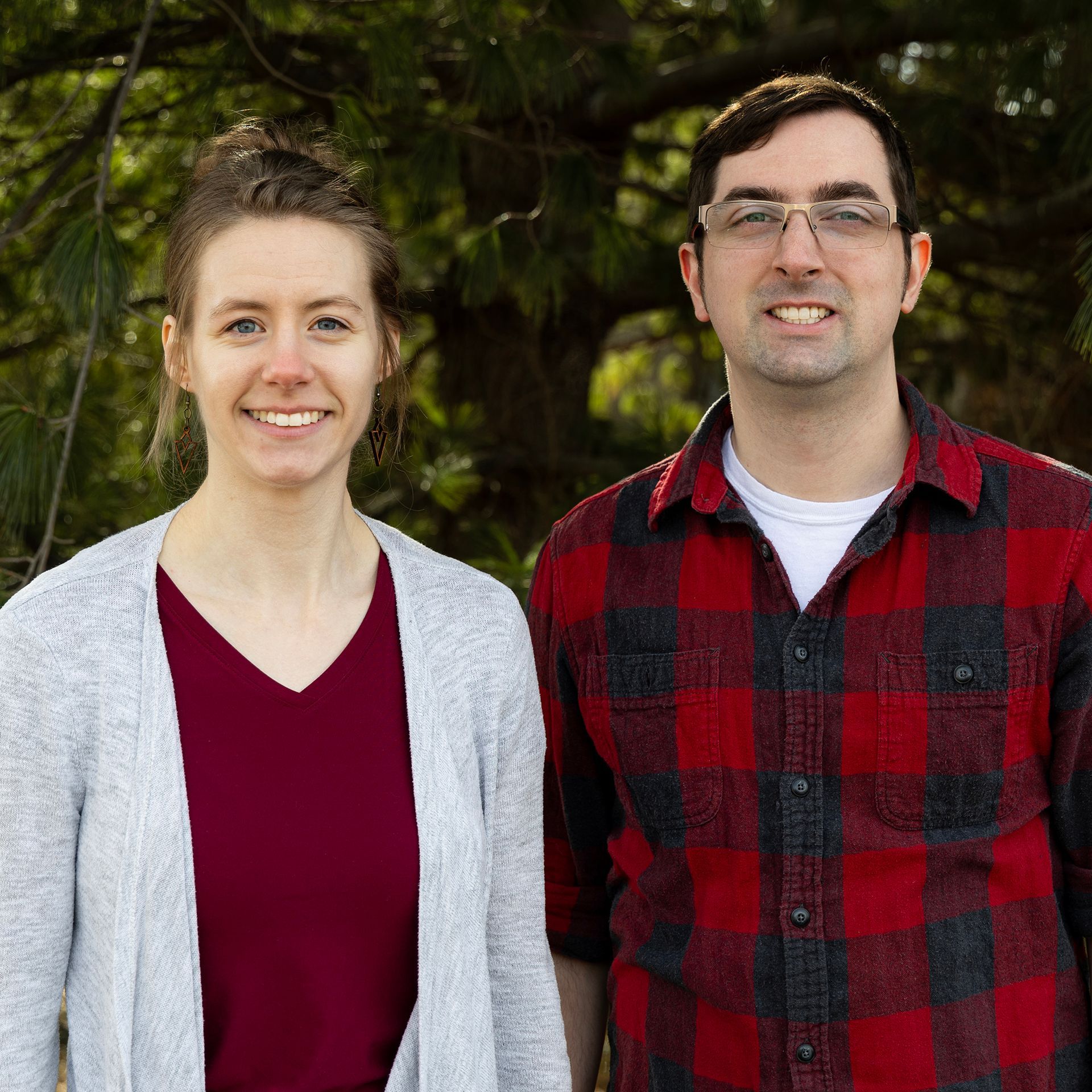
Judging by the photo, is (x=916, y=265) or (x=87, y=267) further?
(x=87, y=267)

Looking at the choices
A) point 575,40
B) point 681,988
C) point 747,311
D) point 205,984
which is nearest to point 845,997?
point 681,988

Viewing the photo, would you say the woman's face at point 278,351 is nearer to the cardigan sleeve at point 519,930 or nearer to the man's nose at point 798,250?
the cardigan sleeve at point 519,930

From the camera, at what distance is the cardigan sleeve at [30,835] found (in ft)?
4.32

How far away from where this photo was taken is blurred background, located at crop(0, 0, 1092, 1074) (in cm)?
249

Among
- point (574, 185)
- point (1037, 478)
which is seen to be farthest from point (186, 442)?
point (574, 185)

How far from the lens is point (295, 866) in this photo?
4.57 ft

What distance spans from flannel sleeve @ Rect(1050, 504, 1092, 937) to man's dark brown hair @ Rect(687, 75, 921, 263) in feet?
1.70

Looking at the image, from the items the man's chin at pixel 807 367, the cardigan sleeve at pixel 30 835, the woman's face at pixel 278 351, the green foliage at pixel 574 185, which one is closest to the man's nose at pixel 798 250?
the man's chin at pixel 807 367

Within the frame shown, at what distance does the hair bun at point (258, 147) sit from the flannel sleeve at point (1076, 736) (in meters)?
1.02

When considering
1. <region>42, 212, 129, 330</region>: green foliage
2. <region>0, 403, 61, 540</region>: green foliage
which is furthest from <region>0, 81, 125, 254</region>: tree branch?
<region>0, 403, 61, 540</region>: green foliage

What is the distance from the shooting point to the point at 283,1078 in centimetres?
138

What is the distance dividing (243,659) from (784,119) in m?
1.01

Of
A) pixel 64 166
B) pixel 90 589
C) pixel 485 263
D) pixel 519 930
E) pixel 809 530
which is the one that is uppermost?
pixel 64 166

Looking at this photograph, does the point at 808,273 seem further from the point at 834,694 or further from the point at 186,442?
the point at 186,442
